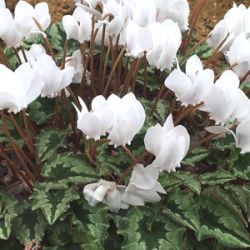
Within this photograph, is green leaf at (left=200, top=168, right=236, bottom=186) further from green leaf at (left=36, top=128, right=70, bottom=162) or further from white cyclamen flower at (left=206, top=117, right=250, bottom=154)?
green leaf at (left=36, top=128, right=70, bottom=162)

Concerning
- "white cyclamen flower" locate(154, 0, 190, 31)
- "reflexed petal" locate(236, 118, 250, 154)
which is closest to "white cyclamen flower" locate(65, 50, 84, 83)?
"white cyclamen flower" locate(154, 0, 190, 31)

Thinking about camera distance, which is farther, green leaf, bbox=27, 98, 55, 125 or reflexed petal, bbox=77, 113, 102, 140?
green leaf, bbox=27, 98, 55, 125

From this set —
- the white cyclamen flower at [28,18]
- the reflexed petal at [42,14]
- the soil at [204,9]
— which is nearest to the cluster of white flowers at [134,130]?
the white cyclamen flower at [28,18]

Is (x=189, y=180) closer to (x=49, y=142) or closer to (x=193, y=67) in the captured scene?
(x=193, y=67)

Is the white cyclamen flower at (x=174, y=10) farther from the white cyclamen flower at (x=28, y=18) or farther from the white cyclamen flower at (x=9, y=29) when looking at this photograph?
the white cyclamen flower at (x=9, y=29)

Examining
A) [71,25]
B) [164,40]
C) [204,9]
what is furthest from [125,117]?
[204,9]

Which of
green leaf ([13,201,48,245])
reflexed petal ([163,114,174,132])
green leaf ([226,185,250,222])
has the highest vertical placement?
reflexed petal ([163,114,174,132])

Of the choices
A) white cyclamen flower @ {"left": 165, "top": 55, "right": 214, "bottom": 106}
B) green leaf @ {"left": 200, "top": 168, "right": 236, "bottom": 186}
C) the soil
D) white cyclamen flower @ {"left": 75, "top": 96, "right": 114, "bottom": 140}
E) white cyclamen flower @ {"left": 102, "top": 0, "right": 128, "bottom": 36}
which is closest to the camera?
white cyclamen flower @ {"left": 75, "top": 96, "right": 114, "bottom": 140}
